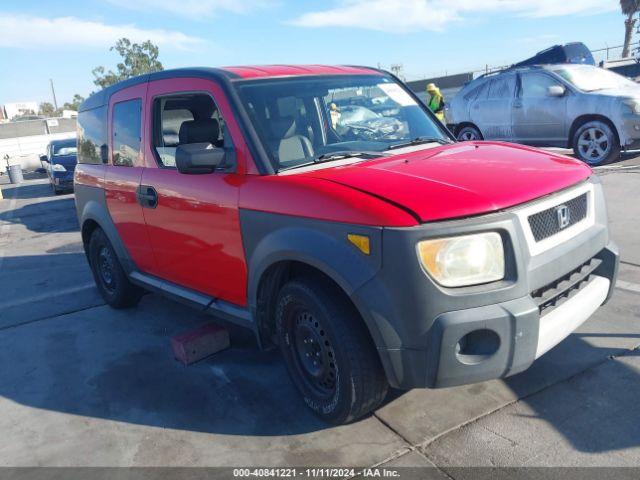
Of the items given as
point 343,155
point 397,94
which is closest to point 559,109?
point 397,94

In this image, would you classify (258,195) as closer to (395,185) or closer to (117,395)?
(395,185)

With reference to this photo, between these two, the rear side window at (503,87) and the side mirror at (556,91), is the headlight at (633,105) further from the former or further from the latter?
the rear side window at (503,87)

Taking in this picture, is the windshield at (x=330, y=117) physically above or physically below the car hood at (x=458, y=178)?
above

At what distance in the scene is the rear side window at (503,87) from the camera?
11031mm

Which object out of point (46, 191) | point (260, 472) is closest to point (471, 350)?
point (260, 472)

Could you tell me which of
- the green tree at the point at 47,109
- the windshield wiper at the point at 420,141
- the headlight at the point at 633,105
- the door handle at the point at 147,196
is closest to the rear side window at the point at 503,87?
the headlight at the point at 633,105

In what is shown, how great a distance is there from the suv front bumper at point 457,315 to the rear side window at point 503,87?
9.18 metres

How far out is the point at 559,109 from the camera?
10133mm

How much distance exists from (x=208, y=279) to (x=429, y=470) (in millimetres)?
1856

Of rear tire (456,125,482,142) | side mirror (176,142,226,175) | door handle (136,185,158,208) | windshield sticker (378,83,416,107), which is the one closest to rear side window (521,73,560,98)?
rear tire (456,125,482,142)

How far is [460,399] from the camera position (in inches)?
129

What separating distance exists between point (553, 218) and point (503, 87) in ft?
30.2

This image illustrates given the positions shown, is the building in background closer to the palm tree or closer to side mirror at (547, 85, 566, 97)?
the palm tree

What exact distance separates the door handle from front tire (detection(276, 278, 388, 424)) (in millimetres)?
1439
